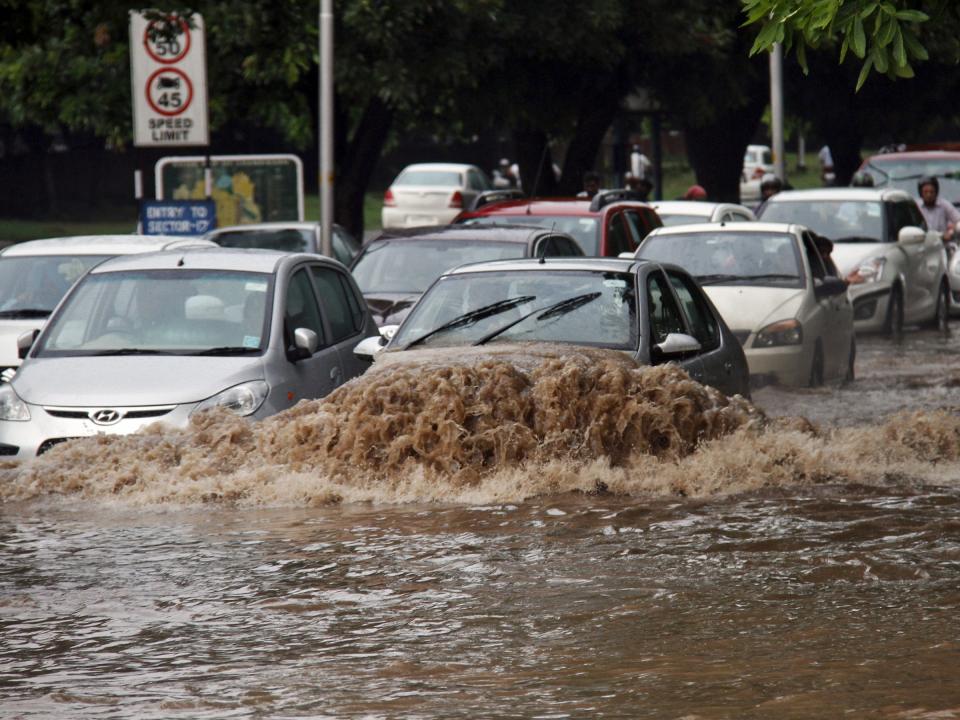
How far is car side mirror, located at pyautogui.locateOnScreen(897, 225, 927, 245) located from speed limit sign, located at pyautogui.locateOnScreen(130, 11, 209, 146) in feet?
25.2

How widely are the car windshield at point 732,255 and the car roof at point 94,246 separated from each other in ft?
13.8

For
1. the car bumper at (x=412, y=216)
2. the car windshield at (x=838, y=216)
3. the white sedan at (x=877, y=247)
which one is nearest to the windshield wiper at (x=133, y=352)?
the white sedan at (x=877, y=247)

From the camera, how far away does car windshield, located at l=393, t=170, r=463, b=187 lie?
45.0 meters

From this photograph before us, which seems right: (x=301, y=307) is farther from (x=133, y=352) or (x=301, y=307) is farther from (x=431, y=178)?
(x=431, y=178)

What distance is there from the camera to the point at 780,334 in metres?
15.8

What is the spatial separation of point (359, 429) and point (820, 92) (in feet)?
105

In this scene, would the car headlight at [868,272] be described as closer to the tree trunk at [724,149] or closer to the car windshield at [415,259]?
the car windshield at [415,259]

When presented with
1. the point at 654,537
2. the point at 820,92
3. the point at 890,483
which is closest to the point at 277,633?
the point at 654,537

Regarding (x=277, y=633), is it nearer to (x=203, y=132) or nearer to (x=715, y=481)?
(x=715, y=481)

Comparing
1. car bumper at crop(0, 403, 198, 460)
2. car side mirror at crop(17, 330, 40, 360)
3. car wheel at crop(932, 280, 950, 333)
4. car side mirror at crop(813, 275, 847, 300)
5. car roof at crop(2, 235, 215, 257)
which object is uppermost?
car roof at crop(2, 235, 215, 257)

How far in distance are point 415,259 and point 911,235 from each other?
275 inches

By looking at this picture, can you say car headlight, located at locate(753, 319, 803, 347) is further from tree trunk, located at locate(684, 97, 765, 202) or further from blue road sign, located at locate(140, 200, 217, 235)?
tree trunk, located at locate(684, 97, 765, 202)

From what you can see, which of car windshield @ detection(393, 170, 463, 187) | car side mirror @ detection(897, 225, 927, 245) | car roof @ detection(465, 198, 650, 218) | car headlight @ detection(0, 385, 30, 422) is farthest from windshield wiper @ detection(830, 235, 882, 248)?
car windshield @ detection(393, 170, 463, 187)

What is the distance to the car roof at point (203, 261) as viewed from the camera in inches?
478
